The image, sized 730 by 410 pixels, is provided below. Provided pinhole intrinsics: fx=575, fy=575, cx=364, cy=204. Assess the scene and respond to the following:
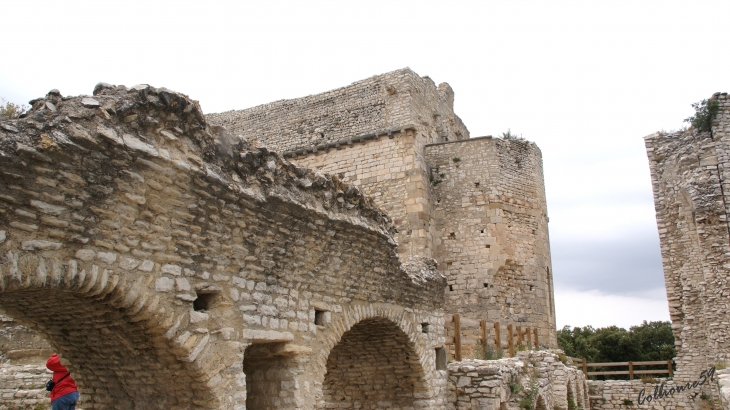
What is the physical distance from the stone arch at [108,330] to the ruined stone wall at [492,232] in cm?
1159

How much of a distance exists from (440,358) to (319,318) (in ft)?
12.7

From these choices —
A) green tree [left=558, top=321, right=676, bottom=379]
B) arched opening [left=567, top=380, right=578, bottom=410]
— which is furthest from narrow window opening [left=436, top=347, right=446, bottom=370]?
green tree [left=558, top=321, right=676, bottom=379]

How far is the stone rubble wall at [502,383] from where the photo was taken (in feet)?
33.6

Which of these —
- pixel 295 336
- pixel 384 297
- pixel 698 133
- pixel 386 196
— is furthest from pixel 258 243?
pixel 698 133

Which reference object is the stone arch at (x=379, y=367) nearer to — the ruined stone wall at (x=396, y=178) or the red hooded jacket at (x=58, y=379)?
the red hooded jacket at (x=58, y=379)

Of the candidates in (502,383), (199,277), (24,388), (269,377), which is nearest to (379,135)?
(502,383)

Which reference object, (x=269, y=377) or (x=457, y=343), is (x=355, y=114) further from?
(x=269, y=377)

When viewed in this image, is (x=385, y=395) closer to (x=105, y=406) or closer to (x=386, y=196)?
(x=105, y=406)

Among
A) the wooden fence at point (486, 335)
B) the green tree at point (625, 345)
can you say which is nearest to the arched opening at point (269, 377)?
the wooden fence at point (486, 335)

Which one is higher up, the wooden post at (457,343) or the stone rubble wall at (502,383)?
the wooden post at (457,343)

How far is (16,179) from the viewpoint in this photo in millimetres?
3840

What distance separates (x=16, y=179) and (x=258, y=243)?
254cm

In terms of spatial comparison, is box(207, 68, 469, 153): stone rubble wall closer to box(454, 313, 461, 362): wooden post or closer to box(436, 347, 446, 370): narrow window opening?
box(454, 313, 461, 362): wooden post

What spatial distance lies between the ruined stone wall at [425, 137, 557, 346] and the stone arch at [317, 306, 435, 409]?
264 inches
